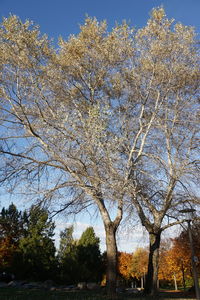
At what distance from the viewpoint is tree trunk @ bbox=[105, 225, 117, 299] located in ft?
32.3

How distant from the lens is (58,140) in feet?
32.4

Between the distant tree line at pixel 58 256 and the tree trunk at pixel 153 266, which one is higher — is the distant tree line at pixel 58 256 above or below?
above

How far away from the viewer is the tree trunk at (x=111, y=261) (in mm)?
9852

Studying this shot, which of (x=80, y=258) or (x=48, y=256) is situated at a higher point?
(x=80, y=258)

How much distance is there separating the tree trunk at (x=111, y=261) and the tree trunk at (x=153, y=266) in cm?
331

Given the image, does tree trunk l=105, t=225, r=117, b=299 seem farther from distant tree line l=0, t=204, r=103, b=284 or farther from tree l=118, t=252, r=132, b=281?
tree l=118, t=252, r=132, b=281

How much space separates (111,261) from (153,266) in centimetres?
366

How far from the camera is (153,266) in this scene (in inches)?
512

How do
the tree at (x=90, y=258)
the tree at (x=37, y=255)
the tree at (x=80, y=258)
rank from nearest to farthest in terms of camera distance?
the tree at (x=37, y=255) → the tree at (x=80, y=258) → the tree at (x=90, y=258)

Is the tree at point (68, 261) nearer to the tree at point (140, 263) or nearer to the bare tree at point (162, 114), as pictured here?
the tree at point (140, 263)

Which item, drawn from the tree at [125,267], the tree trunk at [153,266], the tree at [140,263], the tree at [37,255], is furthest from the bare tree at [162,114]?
the tree at [125,267]

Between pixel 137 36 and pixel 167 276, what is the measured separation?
133 feet

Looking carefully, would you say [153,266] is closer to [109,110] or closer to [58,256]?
[109,110]

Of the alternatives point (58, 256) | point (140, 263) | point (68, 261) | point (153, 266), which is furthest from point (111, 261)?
point (140, 263)
